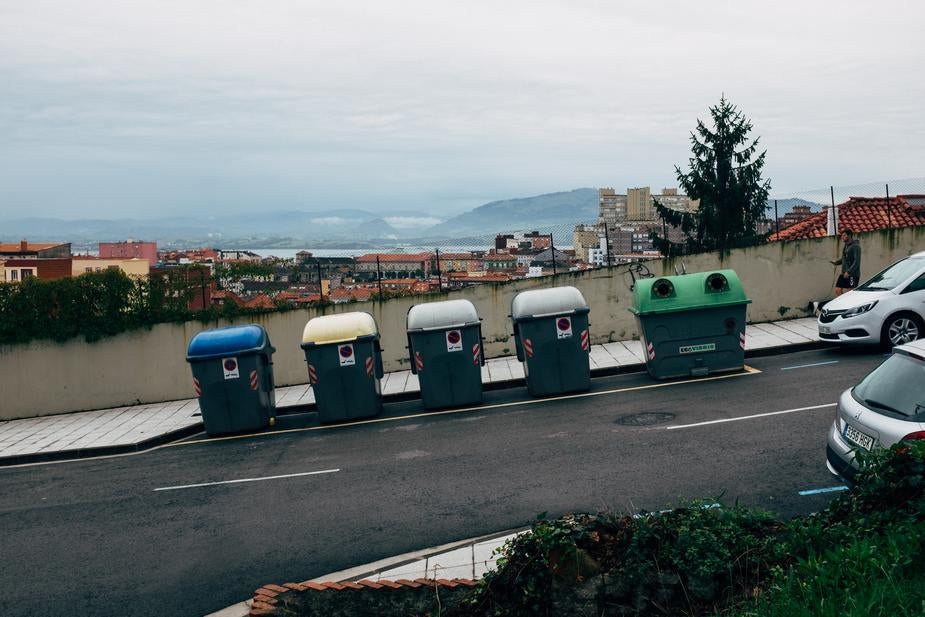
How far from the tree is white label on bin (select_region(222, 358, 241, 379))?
18867 millimetres

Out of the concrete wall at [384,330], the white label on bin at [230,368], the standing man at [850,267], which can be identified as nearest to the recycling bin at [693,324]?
the concrete wall at [384,330]

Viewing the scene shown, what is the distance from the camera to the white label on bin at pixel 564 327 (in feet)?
43.3

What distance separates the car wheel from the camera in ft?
43.6

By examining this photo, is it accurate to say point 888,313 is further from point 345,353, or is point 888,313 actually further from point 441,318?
point 345,353

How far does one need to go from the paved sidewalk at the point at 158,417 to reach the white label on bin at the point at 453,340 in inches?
74.1

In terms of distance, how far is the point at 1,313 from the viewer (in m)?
16.8

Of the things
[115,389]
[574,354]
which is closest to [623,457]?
[574,354]

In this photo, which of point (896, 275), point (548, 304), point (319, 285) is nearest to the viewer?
point (548, 304)

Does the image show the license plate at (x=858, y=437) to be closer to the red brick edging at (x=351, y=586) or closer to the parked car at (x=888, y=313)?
the red brick edging at (x=351, y=586)

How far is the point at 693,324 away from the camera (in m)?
13.2

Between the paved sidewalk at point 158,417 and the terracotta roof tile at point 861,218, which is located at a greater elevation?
the terracotta roof tile at point 861,218

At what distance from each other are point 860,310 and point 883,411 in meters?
7.65

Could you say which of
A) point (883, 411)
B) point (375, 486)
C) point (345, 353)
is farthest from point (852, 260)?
point (375, 486)

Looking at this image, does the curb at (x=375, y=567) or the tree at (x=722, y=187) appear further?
the tree at (x=722, y=187)
